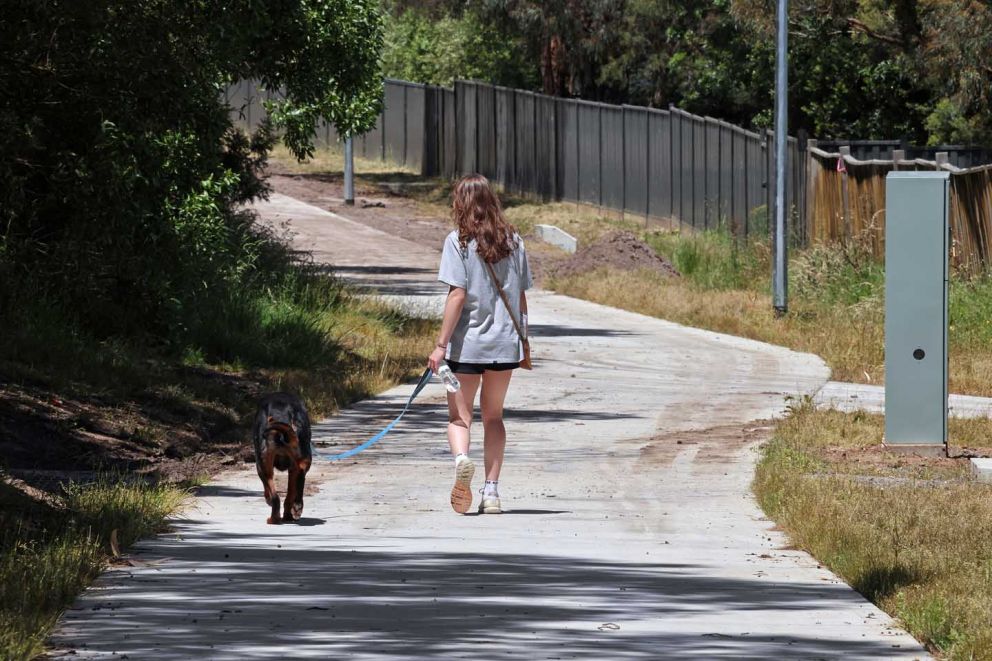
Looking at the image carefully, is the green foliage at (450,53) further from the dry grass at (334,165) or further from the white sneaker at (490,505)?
the white sneaker at (490,505)

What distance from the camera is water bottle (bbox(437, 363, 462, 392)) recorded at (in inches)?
371

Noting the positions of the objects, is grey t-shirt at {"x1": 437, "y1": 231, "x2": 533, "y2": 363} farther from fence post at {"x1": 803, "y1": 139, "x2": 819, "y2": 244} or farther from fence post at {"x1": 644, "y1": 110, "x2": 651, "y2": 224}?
fence post at {"x1": 644, "y1": 110, "x2": 651, "y2": 224}

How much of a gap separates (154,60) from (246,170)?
989 cm

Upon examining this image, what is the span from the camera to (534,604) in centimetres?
680

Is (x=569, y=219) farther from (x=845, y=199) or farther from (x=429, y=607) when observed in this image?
(x=429, y=607)

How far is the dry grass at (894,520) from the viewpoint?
21.9ft

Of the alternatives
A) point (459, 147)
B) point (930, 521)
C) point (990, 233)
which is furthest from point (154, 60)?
point (459, 147)

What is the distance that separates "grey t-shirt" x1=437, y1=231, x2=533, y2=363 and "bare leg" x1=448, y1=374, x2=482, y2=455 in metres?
0.16

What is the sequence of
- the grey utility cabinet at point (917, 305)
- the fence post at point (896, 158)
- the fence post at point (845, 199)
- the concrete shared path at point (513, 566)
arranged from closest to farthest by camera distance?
the concrete shared path at point (513, 566) < the grey utility cabinet at point (917, 305) < the fence post at point (896, 158) < the fence post at point (845, 199)

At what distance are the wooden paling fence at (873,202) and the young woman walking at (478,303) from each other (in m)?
11.9

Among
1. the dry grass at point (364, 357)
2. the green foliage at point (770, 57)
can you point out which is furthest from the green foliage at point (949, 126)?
the dry grass at point (364, 357)

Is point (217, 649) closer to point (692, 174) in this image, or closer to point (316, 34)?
point (316, 34)

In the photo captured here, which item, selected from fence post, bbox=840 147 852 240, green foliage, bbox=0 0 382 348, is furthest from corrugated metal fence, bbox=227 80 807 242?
green foliage, bbox=0 0 382 348

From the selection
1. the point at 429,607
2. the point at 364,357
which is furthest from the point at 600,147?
the point at 429,607
